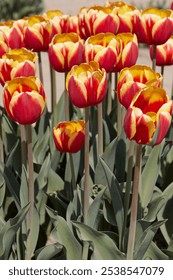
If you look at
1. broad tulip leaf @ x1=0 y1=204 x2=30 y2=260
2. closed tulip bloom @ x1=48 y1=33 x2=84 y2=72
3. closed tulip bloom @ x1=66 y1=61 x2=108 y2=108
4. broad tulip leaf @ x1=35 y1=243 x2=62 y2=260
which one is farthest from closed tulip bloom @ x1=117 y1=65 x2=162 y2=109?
broad tulip leaf @ x1=35 y1=243 x2=62 y2=260

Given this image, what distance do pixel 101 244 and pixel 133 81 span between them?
0.58 meters

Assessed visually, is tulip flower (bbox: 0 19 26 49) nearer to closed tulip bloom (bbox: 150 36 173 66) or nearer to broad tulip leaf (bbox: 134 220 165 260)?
closed tulip bloom (bbox: 150 36 173 66)

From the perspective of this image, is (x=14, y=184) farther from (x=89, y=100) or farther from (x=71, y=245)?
(x=89, y=100)

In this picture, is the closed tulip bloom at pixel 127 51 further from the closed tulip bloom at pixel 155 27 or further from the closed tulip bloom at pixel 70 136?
the closed tulip bloom at pixel 70 136

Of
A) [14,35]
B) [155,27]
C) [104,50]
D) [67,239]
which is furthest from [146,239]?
[14,35]

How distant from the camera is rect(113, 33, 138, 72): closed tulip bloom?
2084 millimetres

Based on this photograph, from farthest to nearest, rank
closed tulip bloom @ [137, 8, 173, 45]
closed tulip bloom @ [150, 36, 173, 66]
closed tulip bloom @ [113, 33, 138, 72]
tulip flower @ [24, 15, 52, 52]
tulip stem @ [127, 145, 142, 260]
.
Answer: closed tulip bloom @ [150, 36, 173, 66]
tulip flower @ [24, 15, 52, 52]
closed tulip bloom @ [137, 8, 173, 45]
closed tulip bloom @ [113, 33, 138, 72]
tulip stem @ [127, 145, 142, 260]

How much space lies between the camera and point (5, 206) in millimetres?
2422

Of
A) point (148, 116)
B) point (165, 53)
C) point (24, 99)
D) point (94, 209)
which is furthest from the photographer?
point (165, 53)

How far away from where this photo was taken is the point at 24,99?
1.70 metres

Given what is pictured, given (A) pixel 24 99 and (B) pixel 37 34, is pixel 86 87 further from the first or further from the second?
(B) pixel 37 34

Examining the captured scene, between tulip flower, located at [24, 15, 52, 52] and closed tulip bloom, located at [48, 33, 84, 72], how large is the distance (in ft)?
0.65
